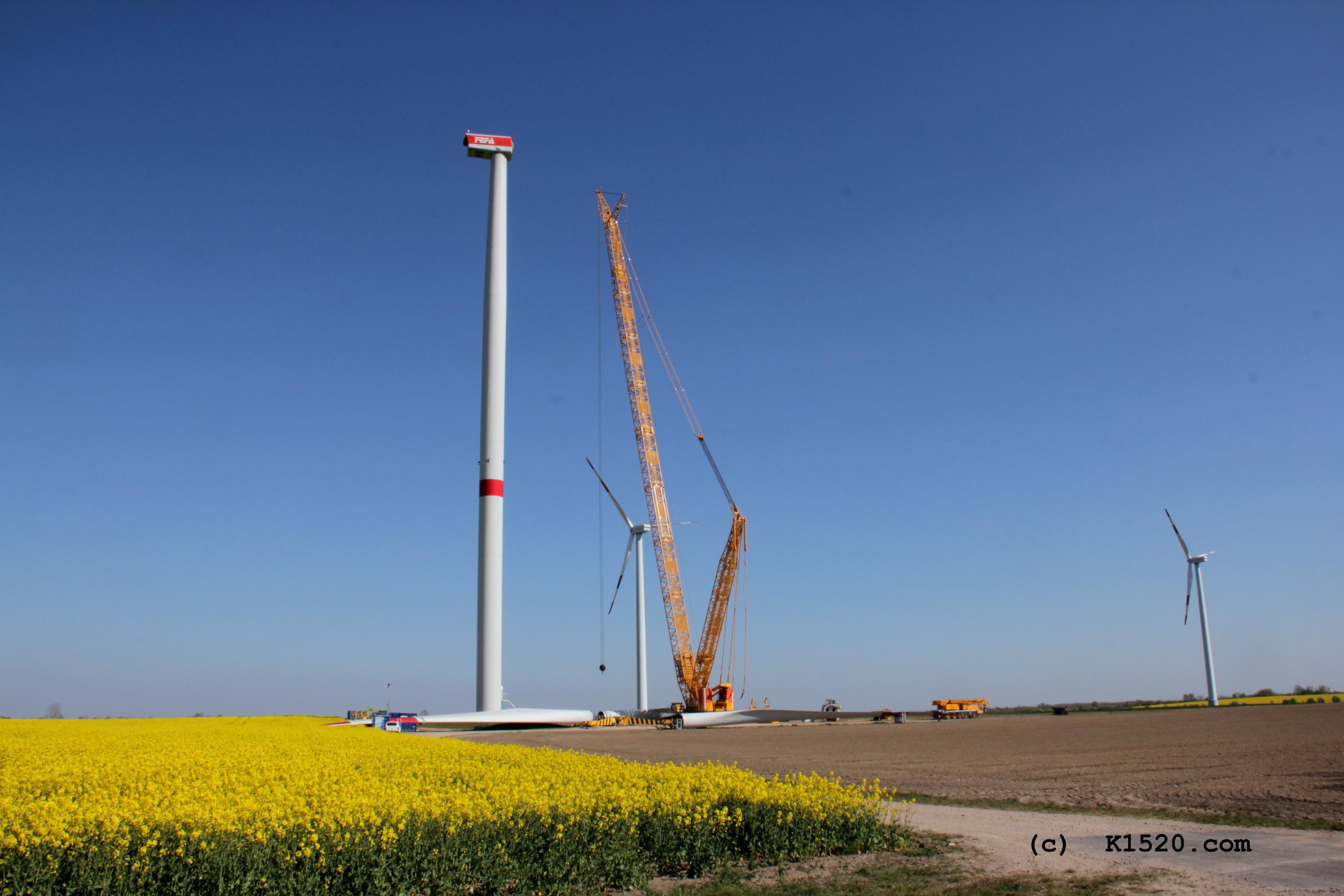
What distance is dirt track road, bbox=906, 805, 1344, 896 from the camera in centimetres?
1379

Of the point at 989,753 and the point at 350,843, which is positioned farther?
the point at 989,753

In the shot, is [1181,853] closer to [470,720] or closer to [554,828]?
[554,828]

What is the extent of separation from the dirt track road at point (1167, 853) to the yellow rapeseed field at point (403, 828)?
3.08 metres

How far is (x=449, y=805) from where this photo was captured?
16.1 metres

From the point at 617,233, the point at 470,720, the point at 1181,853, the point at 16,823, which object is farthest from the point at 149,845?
the point at 617,233

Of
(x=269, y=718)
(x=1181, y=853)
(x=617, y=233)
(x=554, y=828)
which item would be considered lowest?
(x=269, y=718)

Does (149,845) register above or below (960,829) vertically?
above

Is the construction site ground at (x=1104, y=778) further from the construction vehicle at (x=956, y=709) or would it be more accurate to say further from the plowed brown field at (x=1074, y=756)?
the construction vehicle at (x=956, y=709)

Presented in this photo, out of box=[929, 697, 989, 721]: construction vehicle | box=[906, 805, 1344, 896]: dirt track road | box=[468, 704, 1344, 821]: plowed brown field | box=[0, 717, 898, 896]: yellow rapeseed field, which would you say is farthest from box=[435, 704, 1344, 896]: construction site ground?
box=[929, 697, 989, 721]: construction vehicle

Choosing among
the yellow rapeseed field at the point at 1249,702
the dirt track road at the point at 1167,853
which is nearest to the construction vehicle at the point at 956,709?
the yellow rapeseed field at the point at 1249,702

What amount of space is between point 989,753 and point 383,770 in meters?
33.6

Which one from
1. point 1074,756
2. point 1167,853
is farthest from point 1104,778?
point 1167,853

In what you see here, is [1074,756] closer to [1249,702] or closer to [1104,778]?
[1104,778]

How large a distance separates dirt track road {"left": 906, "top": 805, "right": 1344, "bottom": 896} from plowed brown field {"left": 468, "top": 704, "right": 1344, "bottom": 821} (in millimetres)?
3940
